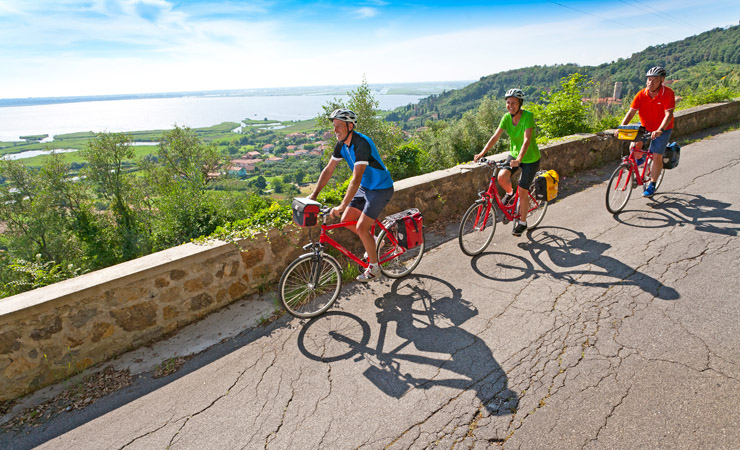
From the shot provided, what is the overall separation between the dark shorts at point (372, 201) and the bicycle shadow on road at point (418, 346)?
3.53ft

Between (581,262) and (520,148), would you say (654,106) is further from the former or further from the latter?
(581,262)

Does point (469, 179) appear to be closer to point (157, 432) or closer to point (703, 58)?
point (157, 432)

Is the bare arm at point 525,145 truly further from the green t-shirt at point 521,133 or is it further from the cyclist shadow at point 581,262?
the cyclist shadow at point 581,262

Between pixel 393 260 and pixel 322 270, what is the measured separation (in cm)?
111

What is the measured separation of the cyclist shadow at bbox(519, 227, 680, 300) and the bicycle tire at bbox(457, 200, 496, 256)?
0.63 m

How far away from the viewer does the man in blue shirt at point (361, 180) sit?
155 inches

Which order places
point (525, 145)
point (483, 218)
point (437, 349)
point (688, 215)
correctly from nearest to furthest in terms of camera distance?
point (437, 349) → point (525, 145) → point (483, 218) → point (688, 215)

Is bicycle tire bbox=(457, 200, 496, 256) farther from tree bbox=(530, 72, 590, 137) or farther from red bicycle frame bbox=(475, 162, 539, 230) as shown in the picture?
tree bbox=(530, 72, 590, 137)

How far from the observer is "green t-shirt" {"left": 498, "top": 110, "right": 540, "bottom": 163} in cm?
513

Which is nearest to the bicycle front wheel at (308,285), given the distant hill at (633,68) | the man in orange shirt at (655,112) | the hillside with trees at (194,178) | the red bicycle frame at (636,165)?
the hillside with trees at (194,178)

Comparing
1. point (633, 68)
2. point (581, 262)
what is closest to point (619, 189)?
point (581, 262)

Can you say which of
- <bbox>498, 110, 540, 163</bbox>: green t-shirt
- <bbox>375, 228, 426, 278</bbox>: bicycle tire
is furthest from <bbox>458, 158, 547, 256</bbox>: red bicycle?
<bbox>375, 228, 426, 278</bbox>: bicycle tire

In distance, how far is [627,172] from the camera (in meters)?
6.24

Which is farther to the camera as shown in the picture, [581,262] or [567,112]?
[567,112]
